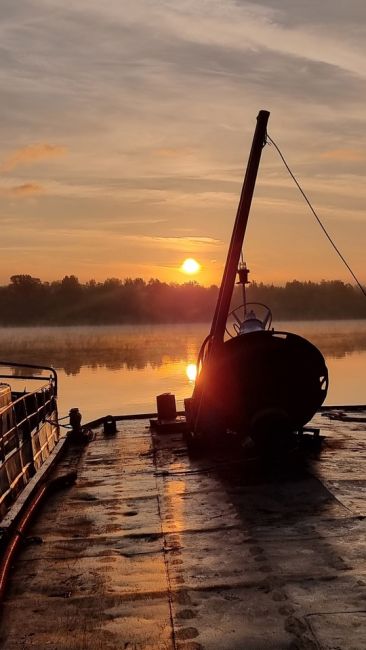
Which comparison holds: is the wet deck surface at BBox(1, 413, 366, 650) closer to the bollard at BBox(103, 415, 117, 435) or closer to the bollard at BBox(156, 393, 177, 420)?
the bollard at BBox(103, 415, 117, 435)

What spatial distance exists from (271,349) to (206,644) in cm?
842

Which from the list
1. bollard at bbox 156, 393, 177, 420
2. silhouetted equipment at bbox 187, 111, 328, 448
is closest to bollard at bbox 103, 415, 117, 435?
bollard at bbox 156, 393, 177, 420

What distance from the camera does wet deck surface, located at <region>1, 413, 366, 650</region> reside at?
20.1ft

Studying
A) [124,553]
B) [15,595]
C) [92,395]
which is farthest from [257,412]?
[92,395]

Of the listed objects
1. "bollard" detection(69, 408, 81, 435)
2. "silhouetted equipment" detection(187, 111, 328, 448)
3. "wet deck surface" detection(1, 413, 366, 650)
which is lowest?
"wet deck surface" detection(1, 413, 366, 650)

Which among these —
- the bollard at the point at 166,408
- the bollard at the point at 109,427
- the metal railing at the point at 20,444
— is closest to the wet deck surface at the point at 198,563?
the metal railing at the point at 20,444

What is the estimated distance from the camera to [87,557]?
830cm

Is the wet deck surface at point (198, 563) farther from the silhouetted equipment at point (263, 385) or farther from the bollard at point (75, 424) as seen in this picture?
the bollard at point (75, 424)

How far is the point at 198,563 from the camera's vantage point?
792 centimetres

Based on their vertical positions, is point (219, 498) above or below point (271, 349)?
below

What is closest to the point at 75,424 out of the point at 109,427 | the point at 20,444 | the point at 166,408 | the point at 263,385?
the point at 109,427

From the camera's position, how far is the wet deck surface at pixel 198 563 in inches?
242

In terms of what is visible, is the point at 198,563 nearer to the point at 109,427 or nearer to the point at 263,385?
the point at 263,385

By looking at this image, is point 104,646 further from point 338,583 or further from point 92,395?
point 92,395
